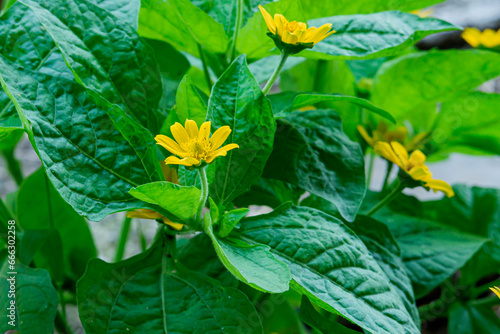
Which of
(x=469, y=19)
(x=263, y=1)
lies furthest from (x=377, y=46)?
(x=469, y=19)

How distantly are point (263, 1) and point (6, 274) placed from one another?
37 centimetres

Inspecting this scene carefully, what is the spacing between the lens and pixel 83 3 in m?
0.39

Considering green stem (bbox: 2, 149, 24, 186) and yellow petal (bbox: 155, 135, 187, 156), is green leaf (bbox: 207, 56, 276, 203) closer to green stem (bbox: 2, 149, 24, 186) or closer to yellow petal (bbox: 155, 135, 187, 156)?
yellow petal (bbox: 155, 135, 187, 156)

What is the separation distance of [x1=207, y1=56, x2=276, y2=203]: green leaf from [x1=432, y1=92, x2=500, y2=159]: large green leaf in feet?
1.20

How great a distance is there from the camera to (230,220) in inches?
13.9

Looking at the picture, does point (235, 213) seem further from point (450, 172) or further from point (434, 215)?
point (450, 172)

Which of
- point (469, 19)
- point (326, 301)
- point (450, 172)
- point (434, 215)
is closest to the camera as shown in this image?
point (326, 301)

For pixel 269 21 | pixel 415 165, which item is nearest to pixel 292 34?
pixel 269 21

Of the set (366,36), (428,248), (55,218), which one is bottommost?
(55,218)

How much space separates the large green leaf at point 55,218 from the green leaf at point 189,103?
0.73 ft

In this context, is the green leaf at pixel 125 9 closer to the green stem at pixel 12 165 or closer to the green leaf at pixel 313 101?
the green leaf at pixel 313 101

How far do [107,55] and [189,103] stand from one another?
0.09 meters

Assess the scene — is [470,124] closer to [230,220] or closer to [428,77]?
[428,77]

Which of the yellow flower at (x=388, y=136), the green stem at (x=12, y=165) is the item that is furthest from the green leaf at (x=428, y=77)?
the green stem at (x=12, y=165)
